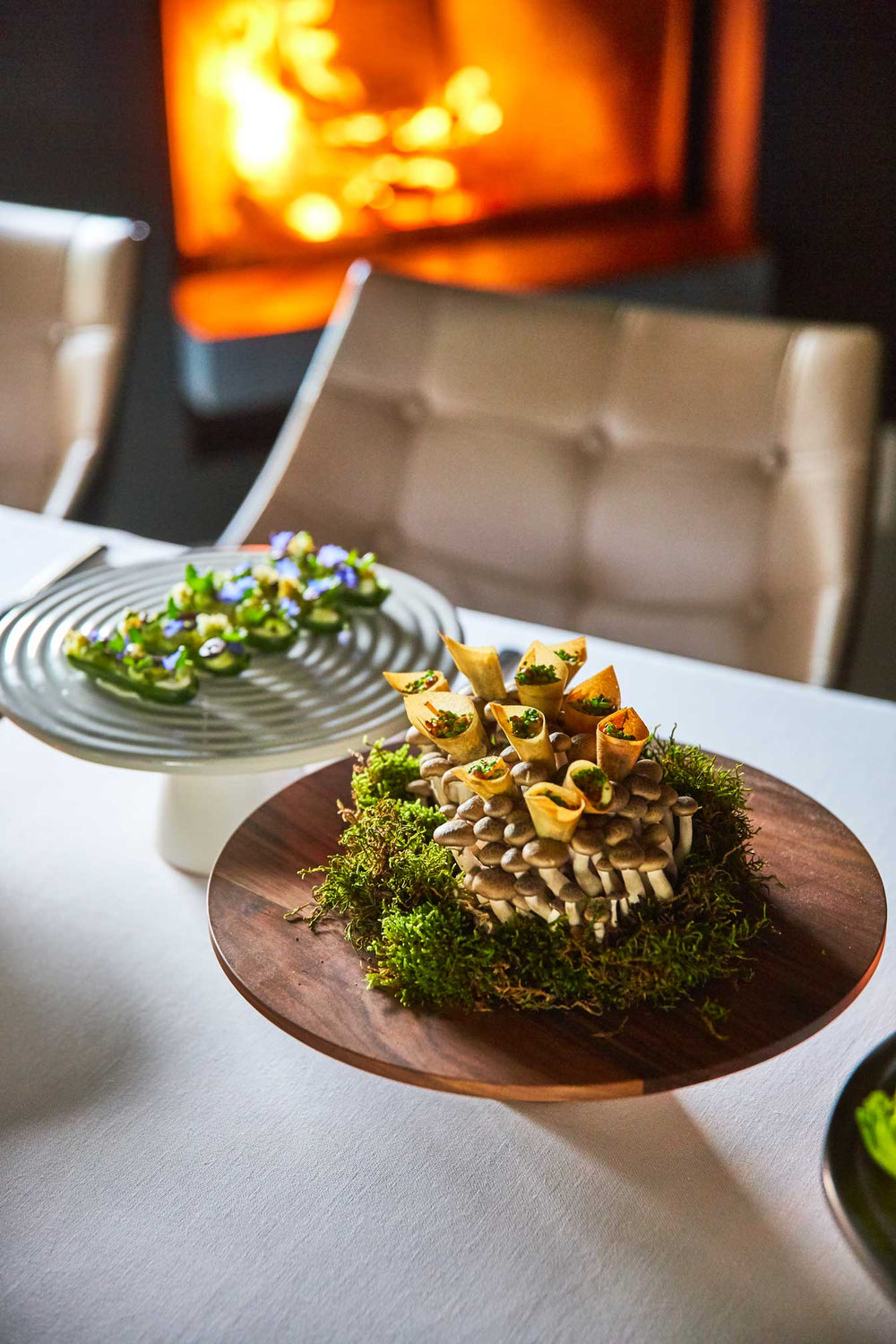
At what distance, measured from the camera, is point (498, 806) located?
0.58 m

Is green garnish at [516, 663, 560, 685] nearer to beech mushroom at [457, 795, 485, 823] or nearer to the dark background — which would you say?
beech mushroom at [457, 795, 485, 823]

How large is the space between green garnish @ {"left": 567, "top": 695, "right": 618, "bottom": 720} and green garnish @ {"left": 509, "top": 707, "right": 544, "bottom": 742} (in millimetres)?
41

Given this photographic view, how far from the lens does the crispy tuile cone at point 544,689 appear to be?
643mm

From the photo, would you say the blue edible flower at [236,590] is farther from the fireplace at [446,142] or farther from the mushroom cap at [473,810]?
the fireplace at [446,142]

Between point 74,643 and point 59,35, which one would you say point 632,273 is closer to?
point 59,35

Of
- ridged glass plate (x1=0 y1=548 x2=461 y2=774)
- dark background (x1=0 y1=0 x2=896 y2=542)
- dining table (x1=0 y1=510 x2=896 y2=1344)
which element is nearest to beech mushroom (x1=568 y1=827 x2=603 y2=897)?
dining table (x1=0 y1=510 x2=896 y2=1344)

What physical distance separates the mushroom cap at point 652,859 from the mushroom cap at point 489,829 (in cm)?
A: 6

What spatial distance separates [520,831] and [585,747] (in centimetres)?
7

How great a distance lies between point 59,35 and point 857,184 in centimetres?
210

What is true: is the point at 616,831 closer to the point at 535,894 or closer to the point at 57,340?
the point at 535,894

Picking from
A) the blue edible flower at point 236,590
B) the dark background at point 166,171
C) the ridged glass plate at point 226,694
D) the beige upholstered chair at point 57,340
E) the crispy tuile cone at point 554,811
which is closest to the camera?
the crispy tuile cone at point 554,811

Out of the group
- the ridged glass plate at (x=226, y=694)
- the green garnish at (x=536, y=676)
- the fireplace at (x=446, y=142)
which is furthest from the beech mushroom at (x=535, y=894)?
the fireplace at (x=446, y=142)

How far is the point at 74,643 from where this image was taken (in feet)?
2.81

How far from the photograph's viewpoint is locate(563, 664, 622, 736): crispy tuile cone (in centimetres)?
64
